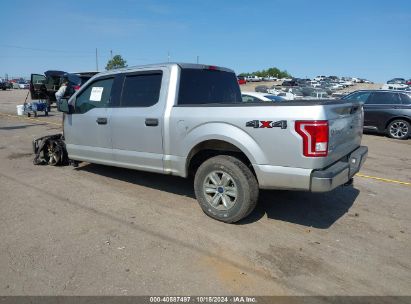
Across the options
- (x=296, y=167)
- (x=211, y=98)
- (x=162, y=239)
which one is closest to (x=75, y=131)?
(x=211, y=98)

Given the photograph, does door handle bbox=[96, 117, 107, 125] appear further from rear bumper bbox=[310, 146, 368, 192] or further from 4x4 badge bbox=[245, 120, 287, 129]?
rear bumper bbox=[310, 146, 368, 192]

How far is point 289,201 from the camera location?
5156 mm

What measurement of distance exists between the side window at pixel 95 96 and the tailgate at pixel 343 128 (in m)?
3.38

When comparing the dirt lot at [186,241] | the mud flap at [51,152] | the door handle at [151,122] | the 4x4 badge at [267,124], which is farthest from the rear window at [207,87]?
the mud flap at [51,152]

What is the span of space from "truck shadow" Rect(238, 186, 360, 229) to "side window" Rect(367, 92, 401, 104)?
7.47 m

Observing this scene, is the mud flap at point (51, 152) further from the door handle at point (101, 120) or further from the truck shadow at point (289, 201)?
the door handle at point (101, 120)

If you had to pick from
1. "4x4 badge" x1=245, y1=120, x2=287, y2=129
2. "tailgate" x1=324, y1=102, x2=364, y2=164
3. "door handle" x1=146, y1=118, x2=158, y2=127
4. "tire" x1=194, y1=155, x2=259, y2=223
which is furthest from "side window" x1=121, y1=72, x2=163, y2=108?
"tailgate" x1=324, y1=102, x2=364, y2=164

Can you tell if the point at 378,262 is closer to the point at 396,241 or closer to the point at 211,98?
the point at 396,241

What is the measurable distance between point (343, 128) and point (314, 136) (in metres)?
0.71

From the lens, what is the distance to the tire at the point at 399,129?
11.5 metres

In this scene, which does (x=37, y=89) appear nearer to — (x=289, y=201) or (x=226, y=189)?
(x=289, y=201)

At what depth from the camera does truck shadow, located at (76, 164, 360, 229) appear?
4.52 meters

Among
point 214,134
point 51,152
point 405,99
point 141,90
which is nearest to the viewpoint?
point 214,134

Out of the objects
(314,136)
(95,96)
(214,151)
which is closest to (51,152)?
(95,96)
